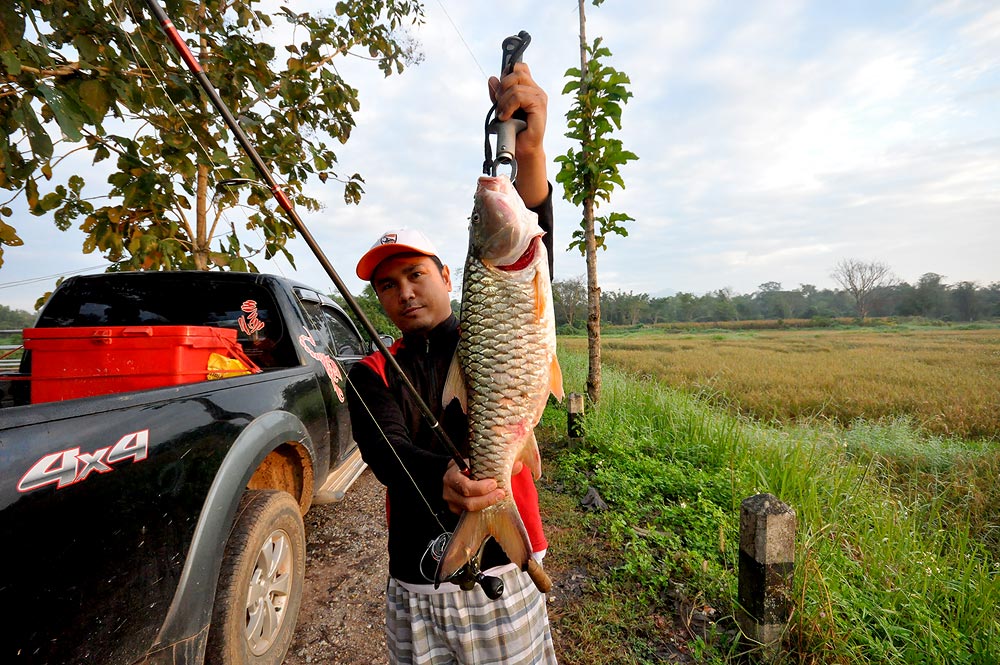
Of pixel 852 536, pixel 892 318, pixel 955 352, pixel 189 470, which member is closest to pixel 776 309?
pixel 892 318

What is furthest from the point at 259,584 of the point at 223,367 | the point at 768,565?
the point at 768,565

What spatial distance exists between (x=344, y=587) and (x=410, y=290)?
2.73 m

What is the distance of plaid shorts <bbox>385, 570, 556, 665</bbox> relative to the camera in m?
1.50

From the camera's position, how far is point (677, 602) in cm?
293

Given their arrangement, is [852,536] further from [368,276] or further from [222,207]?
[222,207]

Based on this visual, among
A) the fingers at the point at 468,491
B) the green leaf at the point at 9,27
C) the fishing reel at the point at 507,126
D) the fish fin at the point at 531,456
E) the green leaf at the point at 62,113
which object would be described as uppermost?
the green leaf at the point at 9,27

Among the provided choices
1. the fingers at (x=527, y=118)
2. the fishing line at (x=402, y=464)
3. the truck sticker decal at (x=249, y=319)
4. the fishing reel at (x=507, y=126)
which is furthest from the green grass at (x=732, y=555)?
the truck sticker decal at (x=249, y=319)

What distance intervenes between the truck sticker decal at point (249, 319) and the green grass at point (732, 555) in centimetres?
302

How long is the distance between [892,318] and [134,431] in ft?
142

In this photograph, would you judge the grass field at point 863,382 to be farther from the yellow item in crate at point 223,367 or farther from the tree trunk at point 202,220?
the tree trunk at point 202,220

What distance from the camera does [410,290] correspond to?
1.57 metres

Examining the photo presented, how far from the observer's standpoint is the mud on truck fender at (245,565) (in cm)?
169

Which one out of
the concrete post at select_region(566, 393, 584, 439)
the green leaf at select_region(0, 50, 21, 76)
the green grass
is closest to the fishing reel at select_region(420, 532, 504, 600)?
the green grass

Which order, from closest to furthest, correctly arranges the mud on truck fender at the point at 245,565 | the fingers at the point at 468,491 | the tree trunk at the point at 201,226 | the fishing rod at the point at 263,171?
the fishing rod at the point at 263,171, the fingers at the point at 468,491, the mud on truck fender at the point at 245,565, the tree trunk at the point at 201,226
